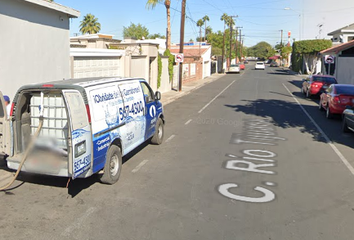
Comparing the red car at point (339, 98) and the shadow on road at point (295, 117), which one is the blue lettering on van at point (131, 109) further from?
the red car at point (339, 98)

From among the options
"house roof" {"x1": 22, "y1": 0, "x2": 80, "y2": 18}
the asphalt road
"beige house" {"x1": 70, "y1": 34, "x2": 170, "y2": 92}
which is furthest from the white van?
"beige house" {"x1": 70, "y1": 34, "x2": 170, "y2": 92}

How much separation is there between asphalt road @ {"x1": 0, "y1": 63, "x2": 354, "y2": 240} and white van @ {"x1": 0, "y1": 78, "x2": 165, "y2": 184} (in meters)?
0.56

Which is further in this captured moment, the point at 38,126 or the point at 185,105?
the point at 185,105

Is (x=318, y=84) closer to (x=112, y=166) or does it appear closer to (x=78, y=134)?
(x=112, y=166)

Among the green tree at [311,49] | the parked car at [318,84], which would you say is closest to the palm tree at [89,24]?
the green tree at [311,49]

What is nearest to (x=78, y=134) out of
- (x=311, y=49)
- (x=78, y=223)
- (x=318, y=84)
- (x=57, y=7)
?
(x=78, y=223)

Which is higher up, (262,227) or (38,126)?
(38,126)

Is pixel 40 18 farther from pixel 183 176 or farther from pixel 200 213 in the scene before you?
pixel 200 213

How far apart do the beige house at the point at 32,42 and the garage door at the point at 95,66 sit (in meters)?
1.53

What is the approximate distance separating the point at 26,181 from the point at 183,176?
3.13 m

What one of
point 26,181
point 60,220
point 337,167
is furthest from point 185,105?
point 60,220

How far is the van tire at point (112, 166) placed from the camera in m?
6.51

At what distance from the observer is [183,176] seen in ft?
23.8

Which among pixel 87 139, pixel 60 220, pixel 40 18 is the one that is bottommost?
pixel 60 220
